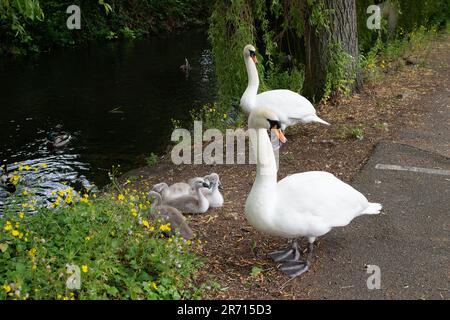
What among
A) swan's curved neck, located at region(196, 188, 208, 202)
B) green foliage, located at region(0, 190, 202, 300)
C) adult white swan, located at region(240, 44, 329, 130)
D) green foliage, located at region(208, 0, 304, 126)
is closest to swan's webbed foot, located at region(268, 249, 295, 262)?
green foliage, located at region(0, 190, 202, 300)

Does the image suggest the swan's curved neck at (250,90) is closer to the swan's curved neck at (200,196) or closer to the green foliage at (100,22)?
the swan's curved neck at (200,196)

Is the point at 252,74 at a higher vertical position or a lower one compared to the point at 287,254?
higher

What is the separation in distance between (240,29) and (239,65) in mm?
703

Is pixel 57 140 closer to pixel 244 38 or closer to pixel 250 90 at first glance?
pixel 244 38

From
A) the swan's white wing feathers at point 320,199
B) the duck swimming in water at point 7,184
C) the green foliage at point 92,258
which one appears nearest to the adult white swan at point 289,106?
the swan's white wing feathers at point 320,199

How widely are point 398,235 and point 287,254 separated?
1.25 meters

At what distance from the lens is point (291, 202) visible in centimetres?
457

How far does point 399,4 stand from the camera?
1427cm

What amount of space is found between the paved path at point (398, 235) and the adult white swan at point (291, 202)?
16.0 inches

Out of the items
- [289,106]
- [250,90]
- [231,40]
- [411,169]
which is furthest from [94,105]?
[411,169]

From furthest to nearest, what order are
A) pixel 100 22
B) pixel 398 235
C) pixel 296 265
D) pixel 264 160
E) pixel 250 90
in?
pixel 100 22, pixel 250 90, pixel 398 235, pixel 296 265, pixel 264 160

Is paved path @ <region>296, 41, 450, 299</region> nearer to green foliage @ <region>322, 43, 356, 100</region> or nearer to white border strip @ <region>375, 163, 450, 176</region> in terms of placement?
white border strip @ <region>375, 163, 450, 176</region>

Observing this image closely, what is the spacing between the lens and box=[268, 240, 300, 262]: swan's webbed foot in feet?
16.3

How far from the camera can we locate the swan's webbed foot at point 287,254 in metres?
4.98
